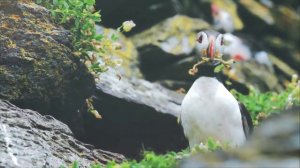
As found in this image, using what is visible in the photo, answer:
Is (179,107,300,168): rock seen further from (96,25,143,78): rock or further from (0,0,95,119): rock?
(96,25,143,78): rock

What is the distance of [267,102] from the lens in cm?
866

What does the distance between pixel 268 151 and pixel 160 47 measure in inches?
239

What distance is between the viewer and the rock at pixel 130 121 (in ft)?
23.4

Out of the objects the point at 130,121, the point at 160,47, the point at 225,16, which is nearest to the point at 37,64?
the point at 130,121

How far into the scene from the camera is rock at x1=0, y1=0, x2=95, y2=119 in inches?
232

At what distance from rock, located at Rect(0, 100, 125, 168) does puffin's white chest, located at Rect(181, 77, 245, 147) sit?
2.58ft

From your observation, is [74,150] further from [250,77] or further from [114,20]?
[250,77]

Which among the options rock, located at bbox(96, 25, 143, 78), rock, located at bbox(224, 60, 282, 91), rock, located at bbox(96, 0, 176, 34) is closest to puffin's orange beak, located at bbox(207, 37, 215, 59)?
rock, located at bbox(96, 0, 176, 34)

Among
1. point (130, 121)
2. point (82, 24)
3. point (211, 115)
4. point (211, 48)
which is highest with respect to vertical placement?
point (82, 24)

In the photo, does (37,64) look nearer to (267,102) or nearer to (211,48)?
(211,48)

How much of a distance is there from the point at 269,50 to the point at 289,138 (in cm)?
901

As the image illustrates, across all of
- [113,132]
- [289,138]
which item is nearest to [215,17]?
[113,132]

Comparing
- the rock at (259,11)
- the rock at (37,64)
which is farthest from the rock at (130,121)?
the rock at (259,11)

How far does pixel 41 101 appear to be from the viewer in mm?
6008
